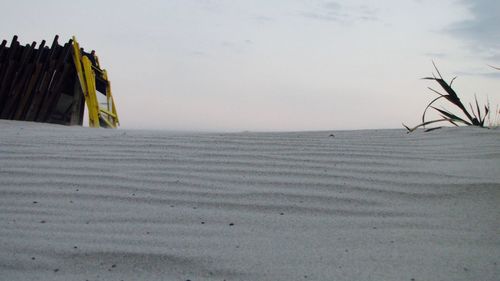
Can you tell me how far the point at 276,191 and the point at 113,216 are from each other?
746mm

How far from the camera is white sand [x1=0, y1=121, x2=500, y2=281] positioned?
5.18 feet

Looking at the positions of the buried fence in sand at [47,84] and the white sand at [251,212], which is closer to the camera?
the white sand at [251,212]

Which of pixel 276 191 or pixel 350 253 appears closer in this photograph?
pixel 350 253

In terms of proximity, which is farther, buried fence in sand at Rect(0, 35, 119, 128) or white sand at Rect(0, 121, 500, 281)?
buried fence in sand at Rect(0, 35, 119, 128)

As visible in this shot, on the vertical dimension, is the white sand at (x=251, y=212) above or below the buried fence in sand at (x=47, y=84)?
below

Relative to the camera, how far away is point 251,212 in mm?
2068

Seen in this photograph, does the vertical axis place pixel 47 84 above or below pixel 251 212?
above

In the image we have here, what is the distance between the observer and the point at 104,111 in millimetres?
9000

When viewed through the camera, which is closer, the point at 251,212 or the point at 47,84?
the point at 251,212

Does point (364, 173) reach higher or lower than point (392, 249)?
higher

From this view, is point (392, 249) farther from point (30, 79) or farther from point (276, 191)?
point (30, 79)

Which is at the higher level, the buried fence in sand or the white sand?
the buried fence in sand

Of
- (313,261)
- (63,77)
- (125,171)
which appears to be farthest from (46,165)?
(63,77)

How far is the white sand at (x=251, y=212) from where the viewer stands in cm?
158
